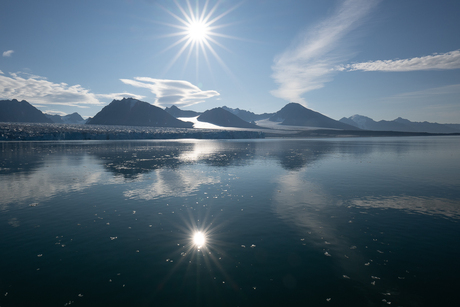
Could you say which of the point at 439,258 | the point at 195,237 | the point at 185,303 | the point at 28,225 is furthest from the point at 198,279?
the point at 28,225

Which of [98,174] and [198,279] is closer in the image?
[198,279]

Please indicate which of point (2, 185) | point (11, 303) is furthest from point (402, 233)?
point (2, 185)

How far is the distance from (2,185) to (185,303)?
70.6 feet

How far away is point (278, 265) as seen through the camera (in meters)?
8.34

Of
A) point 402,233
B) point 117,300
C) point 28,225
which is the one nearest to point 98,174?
point 28,225

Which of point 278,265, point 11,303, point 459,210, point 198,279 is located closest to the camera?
point 11,303

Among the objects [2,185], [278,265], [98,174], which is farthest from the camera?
[98,174]

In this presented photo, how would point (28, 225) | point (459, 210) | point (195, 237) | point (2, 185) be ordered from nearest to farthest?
1. point (195, 237)
2. point (28, 225)
3. point (459, 210)
4. point (2, 185)

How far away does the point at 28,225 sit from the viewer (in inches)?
455

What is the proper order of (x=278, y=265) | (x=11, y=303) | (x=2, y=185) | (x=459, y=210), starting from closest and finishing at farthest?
(x=11, y=303), (x=278, y=265), (x=459, y=210), (x=2, y=185)

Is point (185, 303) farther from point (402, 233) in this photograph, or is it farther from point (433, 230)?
point (433, 230)

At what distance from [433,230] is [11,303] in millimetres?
16003

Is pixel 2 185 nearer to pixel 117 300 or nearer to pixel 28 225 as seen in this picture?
pixel 28 225

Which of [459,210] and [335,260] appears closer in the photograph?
[335,260]
